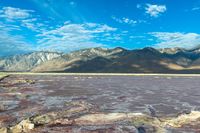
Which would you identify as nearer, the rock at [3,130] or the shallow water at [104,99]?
the rock at [3,130]

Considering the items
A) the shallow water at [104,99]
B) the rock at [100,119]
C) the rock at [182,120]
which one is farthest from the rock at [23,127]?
the rock at [182,120]

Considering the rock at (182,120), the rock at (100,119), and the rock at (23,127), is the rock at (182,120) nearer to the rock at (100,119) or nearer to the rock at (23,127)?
the rock at (100,119)

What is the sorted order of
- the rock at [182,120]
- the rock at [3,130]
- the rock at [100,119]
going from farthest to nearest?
the rock at [100,119] < the rock at [182,120] < the rock at [3,130]

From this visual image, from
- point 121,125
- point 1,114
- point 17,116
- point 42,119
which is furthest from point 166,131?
point 1,114

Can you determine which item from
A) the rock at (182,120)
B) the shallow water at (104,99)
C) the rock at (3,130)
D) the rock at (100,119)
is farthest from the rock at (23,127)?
the rock at (182,120)

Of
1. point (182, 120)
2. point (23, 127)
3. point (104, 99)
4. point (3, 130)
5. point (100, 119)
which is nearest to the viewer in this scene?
point (3, 130)

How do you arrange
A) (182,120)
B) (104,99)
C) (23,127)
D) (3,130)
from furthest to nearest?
(104,99) → (182,120) → (23,127) → (3,130)

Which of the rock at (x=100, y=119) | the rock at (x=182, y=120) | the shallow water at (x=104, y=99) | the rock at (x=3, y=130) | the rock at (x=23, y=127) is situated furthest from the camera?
the shallow water at (x=104, y=99)

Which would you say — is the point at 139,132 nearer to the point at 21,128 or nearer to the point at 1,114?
the point at 21,128

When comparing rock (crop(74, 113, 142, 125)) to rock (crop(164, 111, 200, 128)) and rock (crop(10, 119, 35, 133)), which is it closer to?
rock (crop(164, 111, 200, 128))

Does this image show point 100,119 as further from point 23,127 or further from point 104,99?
point 104,99

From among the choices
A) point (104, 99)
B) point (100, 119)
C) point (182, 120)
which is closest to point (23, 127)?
point (100, 119)

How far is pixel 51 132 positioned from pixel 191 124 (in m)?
11.9

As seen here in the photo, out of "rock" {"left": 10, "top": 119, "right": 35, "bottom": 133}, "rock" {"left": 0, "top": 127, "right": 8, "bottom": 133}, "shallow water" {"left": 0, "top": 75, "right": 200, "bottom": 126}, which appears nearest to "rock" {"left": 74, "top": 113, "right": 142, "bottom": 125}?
"rock" {"left": 10, "top": 119, "right": 35, "bottom": 133}
